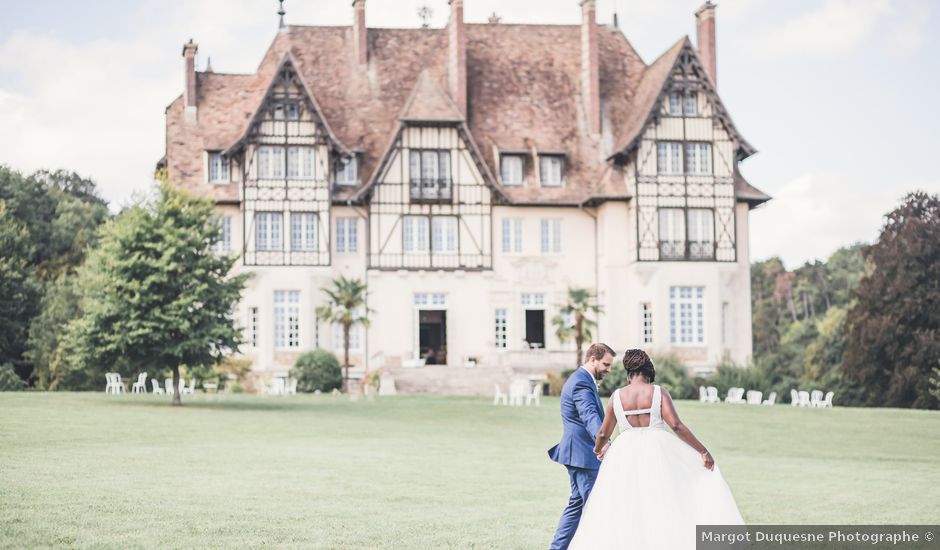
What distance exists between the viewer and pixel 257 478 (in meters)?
17.6

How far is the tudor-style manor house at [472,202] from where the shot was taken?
46562 mm

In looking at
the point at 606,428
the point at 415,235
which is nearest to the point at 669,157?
the point at 415,235

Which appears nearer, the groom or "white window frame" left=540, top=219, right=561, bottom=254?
the groom

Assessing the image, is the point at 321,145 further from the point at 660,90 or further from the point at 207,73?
the point at 660,90

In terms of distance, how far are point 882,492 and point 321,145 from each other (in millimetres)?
31782

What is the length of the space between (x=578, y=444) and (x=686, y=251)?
38.0m

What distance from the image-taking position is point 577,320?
44.0 meters

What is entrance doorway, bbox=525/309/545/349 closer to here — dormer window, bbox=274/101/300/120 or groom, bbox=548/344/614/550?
dormer window, bbox=274/101/300/120

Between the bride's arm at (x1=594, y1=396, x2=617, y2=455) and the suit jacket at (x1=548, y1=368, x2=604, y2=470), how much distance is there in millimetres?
162

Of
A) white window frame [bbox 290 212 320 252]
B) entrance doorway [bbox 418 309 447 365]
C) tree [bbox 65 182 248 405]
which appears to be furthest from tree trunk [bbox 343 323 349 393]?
tree [bbox 65 182 248 405]

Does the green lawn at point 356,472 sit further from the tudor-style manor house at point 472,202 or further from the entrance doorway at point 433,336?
the entrance doorway at point 433,336

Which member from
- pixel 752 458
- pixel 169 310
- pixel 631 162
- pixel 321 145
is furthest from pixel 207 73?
pixel 752 458

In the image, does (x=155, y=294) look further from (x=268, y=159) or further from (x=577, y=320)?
(x=577, y=320)

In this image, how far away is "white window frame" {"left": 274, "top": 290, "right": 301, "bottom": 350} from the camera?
46531mm
